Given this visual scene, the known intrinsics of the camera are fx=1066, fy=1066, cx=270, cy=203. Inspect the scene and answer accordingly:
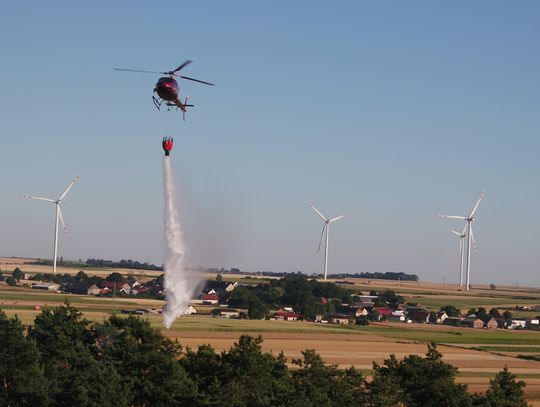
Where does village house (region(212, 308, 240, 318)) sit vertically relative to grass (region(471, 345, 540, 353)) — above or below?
above

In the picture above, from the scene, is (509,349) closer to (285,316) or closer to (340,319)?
(340,319)

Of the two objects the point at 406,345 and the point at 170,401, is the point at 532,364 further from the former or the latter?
the point at 170,401

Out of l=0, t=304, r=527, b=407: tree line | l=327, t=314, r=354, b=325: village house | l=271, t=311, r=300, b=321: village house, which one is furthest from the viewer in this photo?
l=327, t=314, r=354, b=325: village house

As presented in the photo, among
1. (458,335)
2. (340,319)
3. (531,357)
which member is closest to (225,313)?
(340,319)

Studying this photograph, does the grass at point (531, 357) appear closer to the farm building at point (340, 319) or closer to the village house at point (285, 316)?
the farm building at point (340, 319)

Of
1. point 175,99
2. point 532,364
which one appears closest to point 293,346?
point 532,364

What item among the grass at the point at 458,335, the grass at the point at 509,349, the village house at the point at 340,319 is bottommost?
the grass at the point at 509,349

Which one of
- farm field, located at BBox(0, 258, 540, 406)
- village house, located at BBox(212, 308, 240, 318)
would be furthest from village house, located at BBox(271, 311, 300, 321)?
farm field, located at BBox(0, 258, 540, 406)

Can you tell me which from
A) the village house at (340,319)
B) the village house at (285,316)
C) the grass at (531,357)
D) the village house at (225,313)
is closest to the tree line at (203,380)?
the grass at (531,357)

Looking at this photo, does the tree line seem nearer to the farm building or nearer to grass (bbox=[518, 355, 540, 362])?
grass (bbox=[518, 355, 540, 362])

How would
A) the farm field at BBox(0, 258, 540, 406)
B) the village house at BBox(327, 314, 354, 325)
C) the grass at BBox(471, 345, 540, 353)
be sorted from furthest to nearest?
the village house at BBox(327, 314, 354, 325)
the grass at BBox(471, 345, 540, 353)
the farm field at BBox(0, 258, 540, 406)
